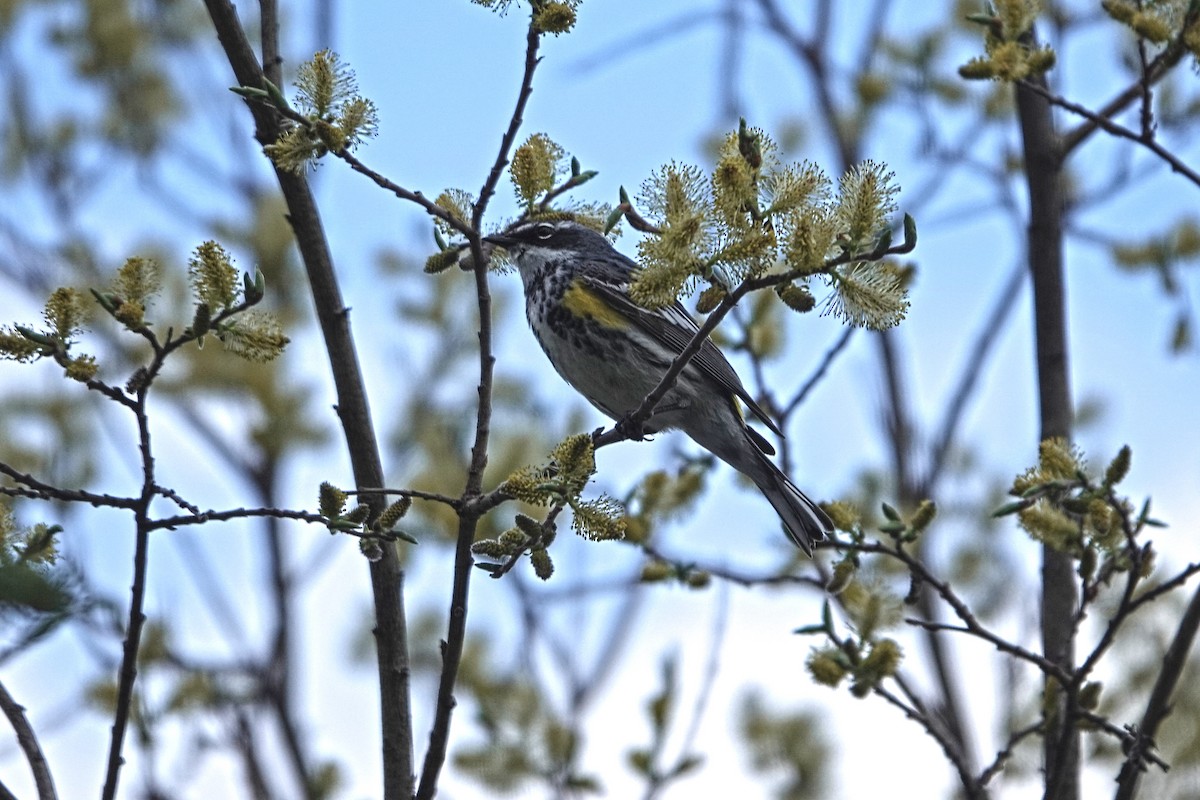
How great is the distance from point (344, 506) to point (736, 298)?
95 centimetres

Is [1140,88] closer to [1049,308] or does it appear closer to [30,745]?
[1049,308]

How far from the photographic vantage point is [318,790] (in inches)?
220

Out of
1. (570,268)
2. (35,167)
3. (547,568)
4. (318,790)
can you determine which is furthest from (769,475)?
(35,167)

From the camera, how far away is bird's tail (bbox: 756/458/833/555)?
4.65 meters

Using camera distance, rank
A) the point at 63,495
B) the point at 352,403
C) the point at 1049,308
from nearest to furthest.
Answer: the point at 63,495 < the point at 352,403 < the point at 1049,308

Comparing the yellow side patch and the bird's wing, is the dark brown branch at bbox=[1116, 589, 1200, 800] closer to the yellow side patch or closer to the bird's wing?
the bird's wing

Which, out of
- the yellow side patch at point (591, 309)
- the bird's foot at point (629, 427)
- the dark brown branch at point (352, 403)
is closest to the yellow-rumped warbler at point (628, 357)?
the yellow side patch at point (591, 309)

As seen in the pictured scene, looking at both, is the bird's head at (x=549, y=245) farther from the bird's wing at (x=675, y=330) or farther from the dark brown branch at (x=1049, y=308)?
the dark brown branch at (x=1049, y=308)

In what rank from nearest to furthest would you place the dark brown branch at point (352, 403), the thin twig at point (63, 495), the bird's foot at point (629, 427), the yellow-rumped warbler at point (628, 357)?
the thin twig at point (63, 495), the dark brown branch at point (352, 403), the bird's foot at point (629, 427), the yellow-rumped warbler at point (628, 357)

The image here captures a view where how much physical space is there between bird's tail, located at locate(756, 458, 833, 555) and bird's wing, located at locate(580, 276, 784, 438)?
18 centimetres

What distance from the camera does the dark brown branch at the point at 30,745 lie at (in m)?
2.98

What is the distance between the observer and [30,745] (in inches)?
118

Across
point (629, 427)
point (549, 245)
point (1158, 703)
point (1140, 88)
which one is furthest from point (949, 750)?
point (549, 245)

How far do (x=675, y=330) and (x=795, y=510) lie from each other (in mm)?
923
